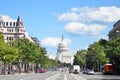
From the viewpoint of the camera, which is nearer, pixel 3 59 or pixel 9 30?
pixel 3 59

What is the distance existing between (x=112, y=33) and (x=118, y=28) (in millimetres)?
20687

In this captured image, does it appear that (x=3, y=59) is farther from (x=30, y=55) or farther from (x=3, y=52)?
(x=30, y=55)

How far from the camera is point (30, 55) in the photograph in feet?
474

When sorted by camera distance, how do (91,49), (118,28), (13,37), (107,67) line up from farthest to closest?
(13,37)
(91,49)
(118,28)
(107,67)

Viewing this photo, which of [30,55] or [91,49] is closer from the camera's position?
[30,55]

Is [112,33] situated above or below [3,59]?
above

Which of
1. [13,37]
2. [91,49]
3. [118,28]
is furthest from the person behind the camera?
[13,37]

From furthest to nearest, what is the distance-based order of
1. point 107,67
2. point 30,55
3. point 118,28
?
point 118,28 → point 30,55 → point 107,67

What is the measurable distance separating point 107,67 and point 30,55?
38473 mm

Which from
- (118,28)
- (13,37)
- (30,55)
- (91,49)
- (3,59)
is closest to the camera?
(3,59)

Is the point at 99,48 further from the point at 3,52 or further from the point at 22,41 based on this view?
the point at 3,52

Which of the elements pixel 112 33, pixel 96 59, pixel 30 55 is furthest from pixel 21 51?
pixel 112 33

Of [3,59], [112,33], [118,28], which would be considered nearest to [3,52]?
[3,59]

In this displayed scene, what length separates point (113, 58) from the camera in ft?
392
